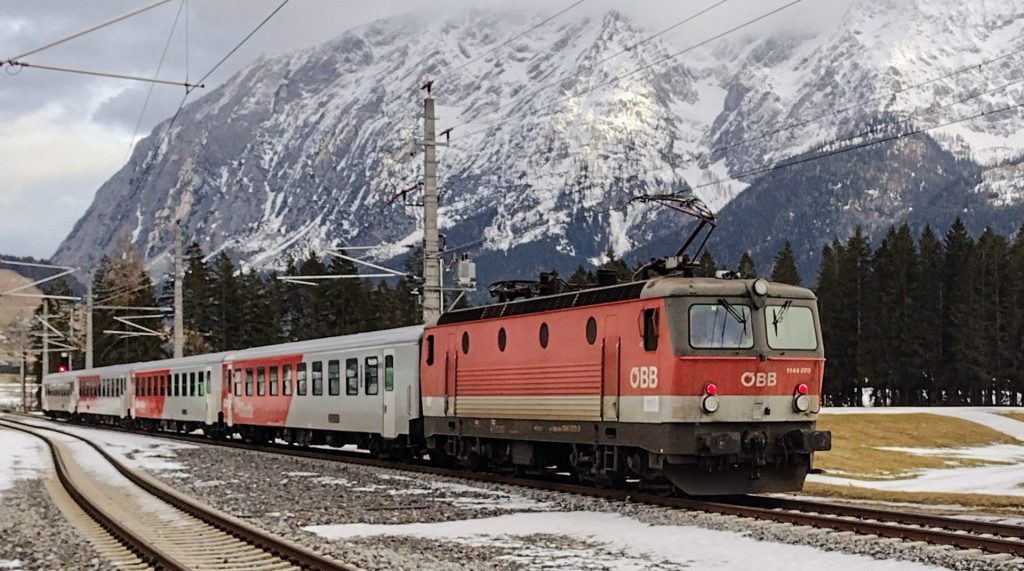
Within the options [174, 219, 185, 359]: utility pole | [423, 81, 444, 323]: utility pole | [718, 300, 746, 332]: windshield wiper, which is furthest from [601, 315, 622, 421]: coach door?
[174, 219, 185, 359]: utility pole

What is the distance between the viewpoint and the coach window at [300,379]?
3716cm

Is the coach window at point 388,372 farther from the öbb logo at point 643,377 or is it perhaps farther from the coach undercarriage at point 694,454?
the öbb logo at point 643,377

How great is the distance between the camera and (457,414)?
2719 centimetres

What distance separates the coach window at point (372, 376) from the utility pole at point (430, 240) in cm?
199

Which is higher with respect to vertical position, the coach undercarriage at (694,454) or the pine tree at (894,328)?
the pine tree at (894,328)

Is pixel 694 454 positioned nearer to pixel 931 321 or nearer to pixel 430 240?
pixel 430 240

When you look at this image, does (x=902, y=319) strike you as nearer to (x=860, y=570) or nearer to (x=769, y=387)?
(x=769, y=387)

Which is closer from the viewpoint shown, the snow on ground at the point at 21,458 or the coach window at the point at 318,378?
the snow on ground at the point at 21,458

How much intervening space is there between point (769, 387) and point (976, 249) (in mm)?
96943

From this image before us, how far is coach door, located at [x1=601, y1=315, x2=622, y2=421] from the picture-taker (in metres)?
21.5

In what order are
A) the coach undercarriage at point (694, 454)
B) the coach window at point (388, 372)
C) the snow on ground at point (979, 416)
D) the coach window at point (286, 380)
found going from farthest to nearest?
the snow on ground at point (979, 416), the coach window at point (286, 380), the coach window at point (388, 372), the coach undercarriage at point (694, 454)

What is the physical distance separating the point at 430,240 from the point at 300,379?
628cm

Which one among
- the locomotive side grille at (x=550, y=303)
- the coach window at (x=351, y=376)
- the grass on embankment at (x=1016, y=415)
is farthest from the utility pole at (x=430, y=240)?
the grass on embankment at (x=1016, y=415)

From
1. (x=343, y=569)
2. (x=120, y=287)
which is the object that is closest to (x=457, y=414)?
→ (x=343, y=569)
